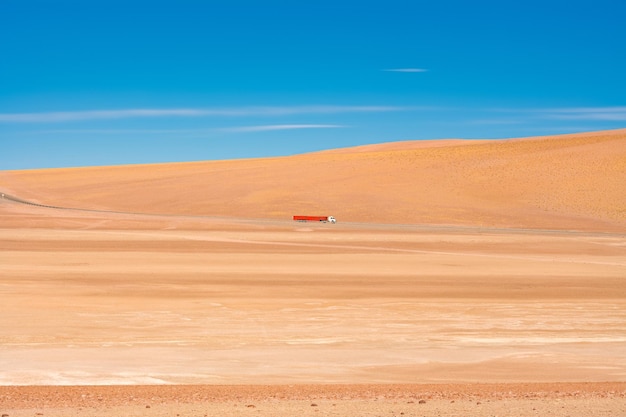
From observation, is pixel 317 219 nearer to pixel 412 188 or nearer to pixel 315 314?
pixel 412 188

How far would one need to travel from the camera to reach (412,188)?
71.4m

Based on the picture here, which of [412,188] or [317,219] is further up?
[412,188]

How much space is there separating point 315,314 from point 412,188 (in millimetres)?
53042

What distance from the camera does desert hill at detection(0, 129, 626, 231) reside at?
59.5 metres

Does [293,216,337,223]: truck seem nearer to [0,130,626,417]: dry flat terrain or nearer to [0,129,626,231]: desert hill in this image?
[0,130,626,417]: dry flat terrain

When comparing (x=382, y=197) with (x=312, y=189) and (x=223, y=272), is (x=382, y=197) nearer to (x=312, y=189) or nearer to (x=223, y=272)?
(x=312, y=189)

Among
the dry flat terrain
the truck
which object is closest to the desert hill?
the dry flat terrain

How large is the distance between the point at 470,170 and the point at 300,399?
7136 centimetres

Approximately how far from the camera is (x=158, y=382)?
12.2m

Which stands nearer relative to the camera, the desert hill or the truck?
the truck

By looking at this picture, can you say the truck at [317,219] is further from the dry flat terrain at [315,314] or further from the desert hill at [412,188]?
the desert hill at [412,188]

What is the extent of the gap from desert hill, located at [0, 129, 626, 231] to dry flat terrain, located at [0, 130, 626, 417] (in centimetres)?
113

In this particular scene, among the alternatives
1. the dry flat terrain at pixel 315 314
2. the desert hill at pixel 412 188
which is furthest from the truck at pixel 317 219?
the desert hill at pixel 412 188

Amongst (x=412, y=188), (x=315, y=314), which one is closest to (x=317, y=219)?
(x=412, y=188)
